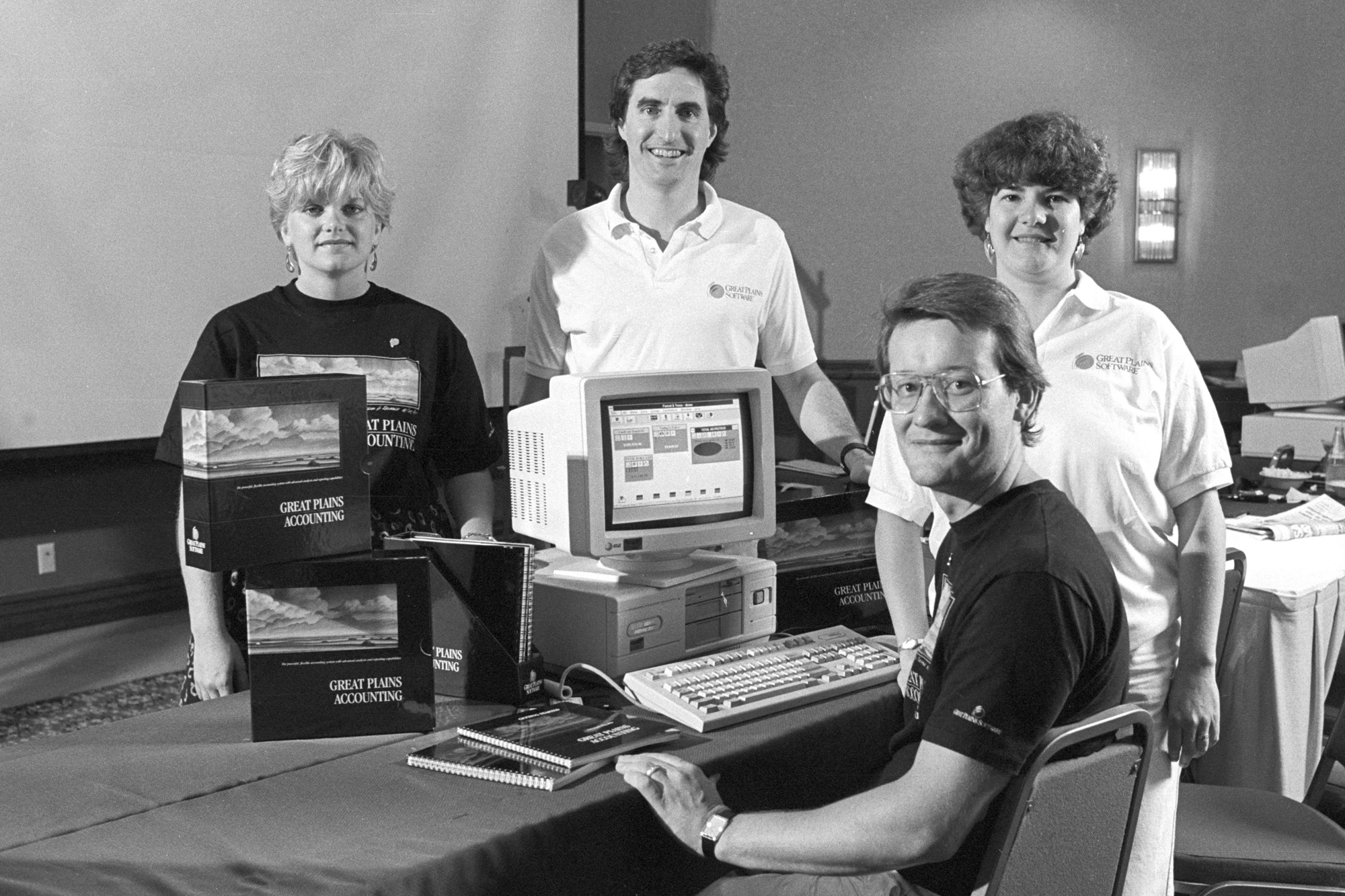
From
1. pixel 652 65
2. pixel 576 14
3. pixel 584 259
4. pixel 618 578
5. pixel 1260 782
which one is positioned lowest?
pixel 1260 782

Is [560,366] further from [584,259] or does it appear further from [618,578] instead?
[618,578]

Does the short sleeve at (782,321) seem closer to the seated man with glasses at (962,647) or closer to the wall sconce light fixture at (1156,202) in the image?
the seated man with glasses at (962,647)

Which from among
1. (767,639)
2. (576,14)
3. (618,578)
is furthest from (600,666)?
(576,14)

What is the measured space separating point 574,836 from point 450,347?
107 cm

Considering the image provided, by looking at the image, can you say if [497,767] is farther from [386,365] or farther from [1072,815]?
[386,365]

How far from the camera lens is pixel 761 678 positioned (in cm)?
186

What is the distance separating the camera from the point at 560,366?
9.17 feet

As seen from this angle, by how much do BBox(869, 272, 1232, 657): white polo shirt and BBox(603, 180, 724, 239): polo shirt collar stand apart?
0.99 m

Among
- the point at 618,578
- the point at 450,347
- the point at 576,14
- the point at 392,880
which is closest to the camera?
the point at 392,880

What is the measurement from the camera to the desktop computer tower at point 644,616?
189 centimetres

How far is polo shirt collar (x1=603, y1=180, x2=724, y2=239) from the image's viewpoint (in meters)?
2.73

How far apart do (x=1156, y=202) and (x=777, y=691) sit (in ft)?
16.6

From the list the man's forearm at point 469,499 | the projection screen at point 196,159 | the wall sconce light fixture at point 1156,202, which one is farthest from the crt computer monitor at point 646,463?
the wall sconce light fixture at point 1156,202

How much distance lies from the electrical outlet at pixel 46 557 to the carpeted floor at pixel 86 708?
635mm
